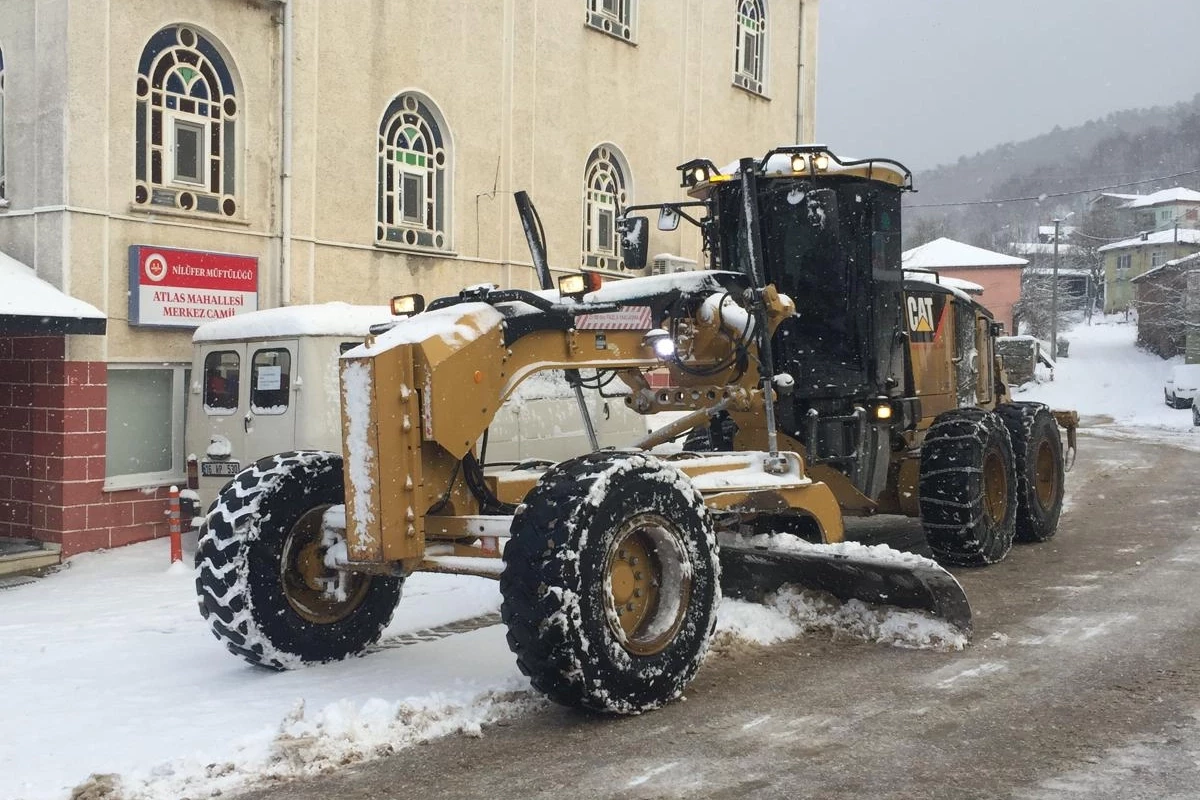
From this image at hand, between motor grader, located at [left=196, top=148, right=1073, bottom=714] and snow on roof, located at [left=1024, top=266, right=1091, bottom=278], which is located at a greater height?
snow on roof, located at [left=1024, top=266, right=1091, bottom=278]

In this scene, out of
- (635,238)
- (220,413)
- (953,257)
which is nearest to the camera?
(635,238)

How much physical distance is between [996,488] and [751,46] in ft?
46.3

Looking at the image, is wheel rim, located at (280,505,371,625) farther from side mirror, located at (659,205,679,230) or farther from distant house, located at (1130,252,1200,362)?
distant house, located at (1130,252,1200,362)

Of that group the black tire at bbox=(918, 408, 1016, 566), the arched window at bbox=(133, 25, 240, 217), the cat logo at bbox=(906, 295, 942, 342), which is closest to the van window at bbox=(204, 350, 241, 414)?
the arched window at bbox=(133, 25, 240, 217)

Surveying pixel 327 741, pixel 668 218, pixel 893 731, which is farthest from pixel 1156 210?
pixel 327 741

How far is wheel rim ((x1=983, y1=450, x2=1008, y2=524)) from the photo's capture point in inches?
360

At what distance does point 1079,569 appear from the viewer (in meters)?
9.00

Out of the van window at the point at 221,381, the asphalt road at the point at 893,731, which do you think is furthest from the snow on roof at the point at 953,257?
the asphalt road at the point at 893,731

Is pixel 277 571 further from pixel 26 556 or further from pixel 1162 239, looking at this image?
pixel 1162 239

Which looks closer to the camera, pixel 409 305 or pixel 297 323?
pixel 409 305

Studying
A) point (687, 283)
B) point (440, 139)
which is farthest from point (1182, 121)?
point (687, 283)

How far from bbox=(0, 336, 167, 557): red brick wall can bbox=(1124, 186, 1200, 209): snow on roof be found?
9863 centimetres

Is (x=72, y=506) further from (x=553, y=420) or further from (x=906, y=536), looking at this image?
(x=906, y=536)

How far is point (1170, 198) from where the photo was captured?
3750 inches
